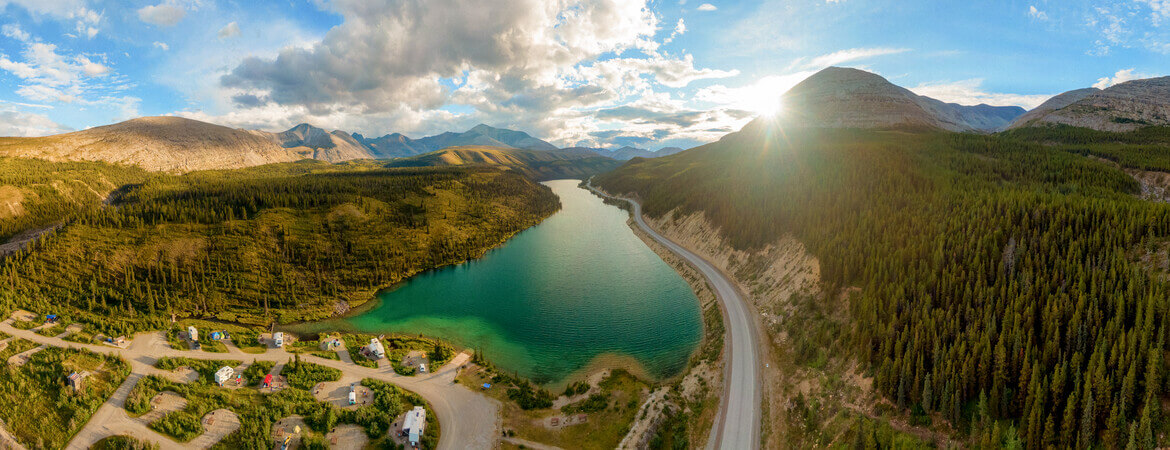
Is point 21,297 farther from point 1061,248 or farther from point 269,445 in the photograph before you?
point 1061,248

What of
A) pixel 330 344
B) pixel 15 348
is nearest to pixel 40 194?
pixel 15 348

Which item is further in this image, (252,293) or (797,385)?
(252,293)

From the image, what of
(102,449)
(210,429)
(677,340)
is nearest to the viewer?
(102,449)

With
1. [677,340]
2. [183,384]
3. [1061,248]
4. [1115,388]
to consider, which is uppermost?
[1061,248]

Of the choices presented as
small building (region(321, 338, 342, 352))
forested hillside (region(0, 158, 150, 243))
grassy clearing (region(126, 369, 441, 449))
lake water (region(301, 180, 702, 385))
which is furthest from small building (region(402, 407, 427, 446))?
forested hillside (region(0, 158, 150, 243))

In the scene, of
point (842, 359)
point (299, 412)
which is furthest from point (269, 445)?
point (842, 359)

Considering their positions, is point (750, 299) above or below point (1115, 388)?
below
